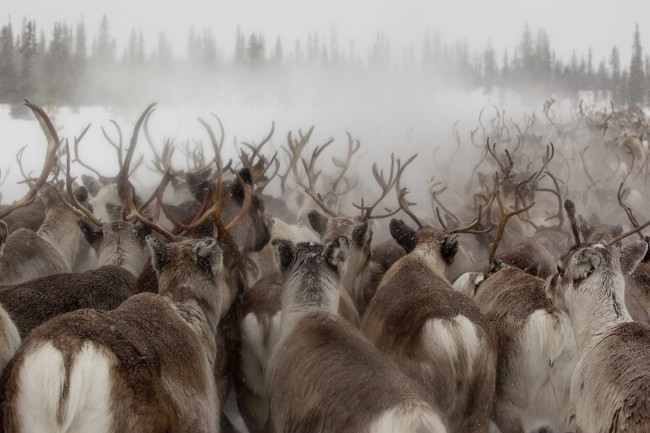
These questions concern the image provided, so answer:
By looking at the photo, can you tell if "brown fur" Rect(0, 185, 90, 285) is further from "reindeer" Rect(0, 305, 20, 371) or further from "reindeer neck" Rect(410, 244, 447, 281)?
"reindeer neck" Rect(410, 244, 447, 281)

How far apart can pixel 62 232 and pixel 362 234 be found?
327 cm

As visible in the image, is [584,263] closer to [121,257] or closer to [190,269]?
[190,269]

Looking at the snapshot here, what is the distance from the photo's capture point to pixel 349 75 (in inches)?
2687

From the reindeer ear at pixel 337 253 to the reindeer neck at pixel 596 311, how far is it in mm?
1577

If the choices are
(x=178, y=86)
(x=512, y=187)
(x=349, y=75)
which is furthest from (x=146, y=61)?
(x=512, y=187)

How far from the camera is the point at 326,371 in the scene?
3502 mm

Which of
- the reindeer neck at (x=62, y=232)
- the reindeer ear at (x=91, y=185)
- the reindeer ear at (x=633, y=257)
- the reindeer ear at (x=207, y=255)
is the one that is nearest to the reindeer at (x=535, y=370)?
the reindeer ear at (x=633, y=257)

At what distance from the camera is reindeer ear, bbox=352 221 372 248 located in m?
6.43

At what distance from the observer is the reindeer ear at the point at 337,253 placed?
480cm

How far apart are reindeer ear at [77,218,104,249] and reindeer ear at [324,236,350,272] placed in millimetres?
2324

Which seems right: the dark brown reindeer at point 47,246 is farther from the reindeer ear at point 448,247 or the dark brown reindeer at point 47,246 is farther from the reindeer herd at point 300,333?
the reindeer ear at point 448,247

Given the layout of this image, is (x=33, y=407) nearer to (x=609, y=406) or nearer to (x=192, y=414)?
(x=192, y=414)

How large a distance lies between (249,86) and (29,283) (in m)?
55.4

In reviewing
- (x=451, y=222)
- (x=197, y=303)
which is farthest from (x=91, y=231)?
(x=451, y=222)
